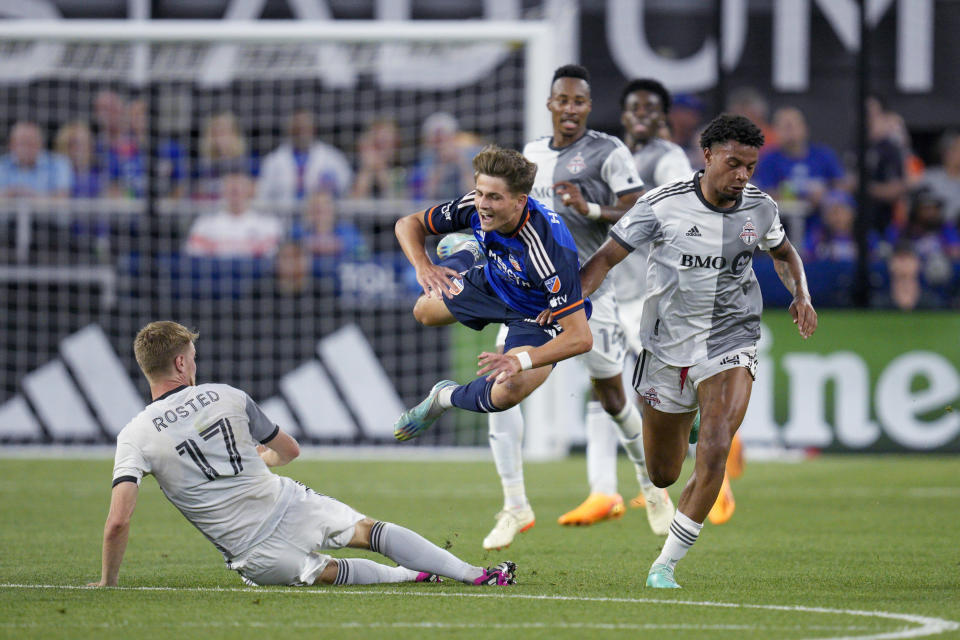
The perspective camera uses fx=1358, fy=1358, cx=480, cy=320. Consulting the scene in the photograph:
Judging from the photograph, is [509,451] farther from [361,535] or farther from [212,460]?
[212,460]

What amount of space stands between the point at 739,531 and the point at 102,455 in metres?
7.27

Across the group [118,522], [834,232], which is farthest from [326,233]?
[118,522]

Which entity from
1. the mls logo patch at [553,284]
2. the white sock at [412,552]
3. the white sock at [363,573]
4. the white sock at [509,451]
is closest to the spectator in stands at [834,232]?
the white sock at [509,451]

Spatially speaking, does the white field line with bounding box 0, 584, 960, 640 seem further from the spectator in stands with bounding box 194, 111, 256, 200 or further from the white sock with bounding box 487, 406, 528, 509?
the spectator in stands with bounding box 194, 111, 256, 200

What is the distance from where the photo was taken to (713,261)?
6.33 metres

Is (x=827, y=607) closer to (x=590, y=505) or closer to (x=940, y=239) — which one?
(x=590, y=505)

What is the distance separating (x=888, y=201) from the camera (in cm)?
1538

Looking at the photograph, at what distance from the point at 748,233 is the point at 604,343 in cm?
207

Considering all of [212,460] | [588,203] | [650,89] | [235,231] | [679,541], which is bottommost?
[679,541]

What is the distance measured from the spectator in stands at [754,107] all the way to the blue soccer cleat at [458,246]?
29.1 feet

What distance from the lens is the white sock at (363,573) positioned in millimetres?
5957

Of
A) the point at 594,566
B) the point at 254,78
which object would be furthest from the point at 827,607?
the point at 254,78

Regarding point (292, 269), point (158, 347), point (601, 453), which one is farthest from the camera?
point (292, 269)

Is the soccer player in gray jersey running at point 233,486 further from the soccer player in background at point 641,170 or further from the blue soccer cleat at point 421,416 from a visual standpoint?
the soccer player in background at point 641,170
